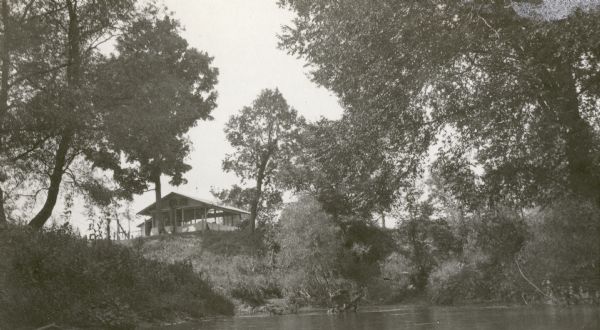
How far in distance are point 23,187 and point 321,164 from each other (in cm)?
1134

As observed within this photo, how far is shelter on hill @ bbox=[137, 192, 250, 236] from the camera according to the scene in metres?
59.2

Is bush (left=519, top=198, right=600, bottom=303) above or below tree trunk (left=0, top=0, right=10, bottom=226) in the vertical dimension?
below

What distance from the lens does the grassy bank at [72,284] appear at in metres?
14.5

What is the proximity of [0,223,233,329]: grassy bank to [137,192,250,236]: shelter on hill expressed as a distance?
3474 cm

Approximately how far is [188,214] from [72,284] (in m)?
51.8

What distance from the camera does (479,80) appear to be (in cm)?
1532

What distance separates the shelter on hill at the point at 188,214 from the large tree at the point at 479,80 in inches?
1664

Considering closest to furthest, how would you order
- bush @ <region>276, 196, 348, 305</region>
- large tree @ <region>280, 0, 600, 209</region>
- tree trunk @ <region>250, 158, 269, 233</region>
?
large tree @ <region>280, 0, 600, 209</region>
bush @ <region>276, 196, 348, 305</region>
tree trunk @ <region>250, 158, 269, 233</region>

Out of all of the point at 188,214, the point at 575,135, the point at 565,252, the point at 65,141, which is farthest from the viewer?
the point at 188,214

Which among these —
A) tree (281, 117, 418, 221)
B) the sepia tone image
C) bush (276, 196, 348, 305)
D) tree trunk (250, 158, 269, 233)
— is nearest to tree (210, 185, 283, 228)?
tree trunk (250, 158, 269, 233)

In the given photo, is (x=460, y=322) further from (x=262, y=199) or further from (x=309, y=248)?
(x=262, y=199)

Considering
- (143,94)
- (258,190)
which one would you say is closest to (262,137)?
(258,190)

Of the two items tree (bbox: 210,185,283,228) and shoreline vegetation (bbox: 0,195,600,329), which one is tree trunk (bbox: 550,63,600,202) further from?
tree (bbox: 210,185,283,228)

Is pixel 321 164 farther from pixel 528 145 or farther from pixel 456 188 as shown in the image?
pixel 528 145
